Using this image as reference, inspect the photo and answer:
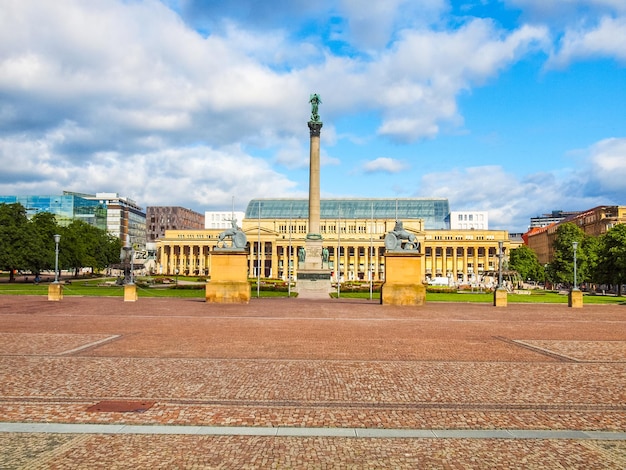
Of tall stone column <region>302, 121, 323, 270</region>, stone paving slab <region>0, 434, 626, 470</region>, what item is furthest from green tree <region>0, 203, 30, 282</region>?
stone paving slab <region>0, 434, 626, 470</region>

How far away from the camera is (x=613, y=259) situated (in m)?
77.8

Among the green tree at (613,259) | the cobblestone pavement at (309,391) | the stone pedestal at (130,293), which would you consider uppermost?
the green tree at (613,259)

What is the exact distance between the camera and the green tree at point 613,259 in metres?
75.1

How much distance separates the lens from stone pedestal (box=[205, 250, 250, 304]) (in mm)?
38938

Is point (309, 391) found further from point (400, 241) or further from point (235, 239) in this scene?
point (400, 241)

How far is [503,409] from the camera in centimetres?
1077

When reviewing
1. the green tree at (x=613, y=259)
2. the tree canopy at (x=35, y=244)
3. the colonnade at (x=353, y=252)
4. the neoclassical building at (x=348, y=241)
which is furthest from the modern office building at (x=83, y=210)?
the green tree at (x=613, y=259)

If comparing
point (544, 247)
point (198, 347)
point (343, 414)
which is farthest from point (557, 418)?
point (544, 247)

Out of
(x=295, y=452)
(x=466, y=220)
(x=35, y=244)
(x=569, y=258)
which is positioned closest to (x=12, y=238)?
(x=35, y=244)

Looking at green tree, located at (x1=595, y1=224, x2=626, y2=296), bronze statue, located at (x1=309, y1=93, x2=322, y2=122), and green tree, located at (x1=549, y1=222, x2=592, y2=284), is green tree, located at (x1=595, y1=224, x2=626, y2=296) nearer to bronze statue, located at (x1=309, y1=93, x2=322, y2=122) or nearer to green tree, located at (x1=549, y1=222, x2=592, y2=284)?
green tree, located at (x1=549, y1=222, x2=592, y2=284)

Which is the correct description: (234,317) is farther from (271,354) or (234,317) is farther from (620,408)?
(620,408)

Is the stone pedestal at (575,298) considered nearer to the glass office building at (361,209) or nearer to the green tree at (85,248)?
the green tree at (85,248)

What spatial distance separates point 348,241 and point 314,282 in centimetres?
9935

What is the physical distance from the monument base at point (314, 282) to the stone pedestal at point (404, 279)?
23189mm
